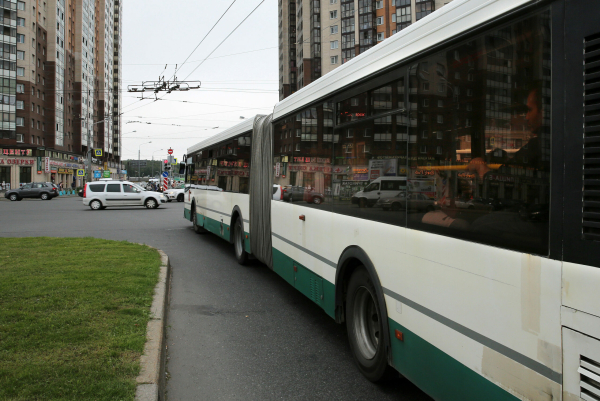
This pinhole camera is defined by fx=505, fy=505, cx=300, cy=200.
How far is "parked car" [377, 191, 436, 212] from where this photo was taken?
10.2ft

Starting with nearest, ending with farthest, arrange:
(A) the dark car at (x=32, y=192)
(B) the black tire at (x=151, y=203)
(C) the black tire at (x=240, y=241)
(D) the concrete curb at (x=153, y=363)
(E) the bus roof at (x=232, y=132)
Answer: (D) the concrete curb at (x=153, y=363)
(E) the bus roof at (x=232, y=132)
(C) the black tire at (x=240, y=241)
(B) the black tire at (x=151, y=203)
(A) the dark car at (x=32, y=192)

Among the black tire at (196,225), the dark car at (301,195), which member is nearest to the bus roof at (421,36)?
the dark car at (301,195)

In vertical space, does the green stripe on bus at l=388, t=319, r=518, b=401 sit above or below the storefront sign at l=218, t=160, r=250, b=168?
below

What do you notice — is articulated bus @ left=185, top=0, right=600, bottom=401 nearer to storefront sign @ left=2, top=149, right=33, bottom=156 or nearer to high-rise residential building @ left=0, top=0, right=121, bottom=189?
high-rise residential building @ left=0, top=0, right=121, bottom=189

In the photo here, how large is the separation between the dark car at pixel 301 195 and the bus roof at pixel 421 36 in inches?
41.4

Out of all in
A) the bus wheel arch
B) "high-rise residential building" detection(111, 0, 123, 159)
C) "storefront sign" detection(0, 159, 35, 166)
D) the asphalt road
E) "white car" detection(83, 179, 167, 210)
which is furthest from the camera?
"high-rise residential building" detection(111, 0, 123, 159)

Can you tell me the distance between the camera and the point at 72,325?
495cm

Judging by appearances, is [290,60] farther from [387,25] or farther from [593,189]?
[593,189]

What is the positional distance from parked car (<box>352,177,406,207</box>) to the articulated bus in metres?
0.02

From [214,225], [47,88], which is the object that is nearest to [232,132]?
[214,225]

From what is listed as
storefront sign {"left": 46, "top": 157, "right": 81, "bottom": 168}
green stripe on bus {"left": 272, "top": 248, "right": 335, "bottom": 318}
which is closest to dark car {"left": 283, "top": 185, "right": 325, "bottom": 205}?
green stripe on bus {"left": 272, "top": 248, "right": 335, "bottom": 318}

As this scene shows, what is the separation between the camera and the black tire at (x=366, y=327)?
382 cm

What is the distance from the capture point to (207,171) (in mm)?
12953

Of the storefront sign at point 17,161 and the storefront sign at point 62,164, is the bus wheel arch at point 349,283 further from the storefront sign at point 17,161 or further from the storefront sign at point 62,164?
the storefront sign at point 62,164
